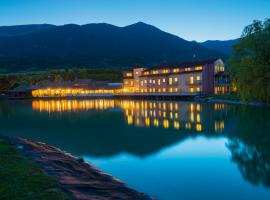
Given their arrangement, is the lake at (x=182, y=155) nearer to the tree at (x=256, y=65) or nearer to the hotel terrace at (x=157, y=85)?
the tree at (x=256, y=65)

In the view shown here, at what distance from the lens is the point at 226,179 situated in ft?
40.0

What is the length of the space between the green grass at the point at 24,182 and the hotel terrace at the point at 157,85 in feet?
211

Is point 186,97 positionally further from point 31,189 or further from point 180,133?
point 31,189

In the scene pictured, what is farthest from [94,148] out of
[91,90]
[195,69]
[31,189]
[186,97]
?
[91,90]

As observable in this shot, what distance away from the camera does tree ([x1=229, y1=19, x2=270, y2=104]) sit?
1580 inches

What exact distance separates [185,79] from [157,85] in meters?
10.8

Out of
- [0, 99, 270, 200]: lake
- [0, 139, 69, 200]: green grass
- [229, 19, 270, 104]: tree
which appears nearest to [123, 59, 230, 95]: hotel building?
[229, 19, 270, 104]: tree

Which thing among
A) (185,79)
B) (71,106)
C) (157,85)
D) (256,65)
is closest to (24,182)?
(256,65)

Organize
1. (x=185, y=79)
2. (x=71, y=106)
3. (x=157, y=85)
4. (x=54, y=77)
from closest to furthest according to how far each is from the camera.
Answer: (x=71, y=106), (x=185, y=79), (x=157, y=85), (x=54, y=77)

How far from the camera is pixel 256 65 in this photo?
41.0 m

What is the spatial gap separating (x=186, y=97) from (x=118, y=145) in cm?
5474

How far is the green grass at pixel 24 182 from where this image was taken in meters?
7.26

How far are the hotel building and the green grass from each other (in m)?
64.7

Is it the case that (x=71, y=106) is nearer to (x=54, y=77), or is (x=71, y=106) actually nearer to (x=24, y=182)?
(x=24, y=182)
